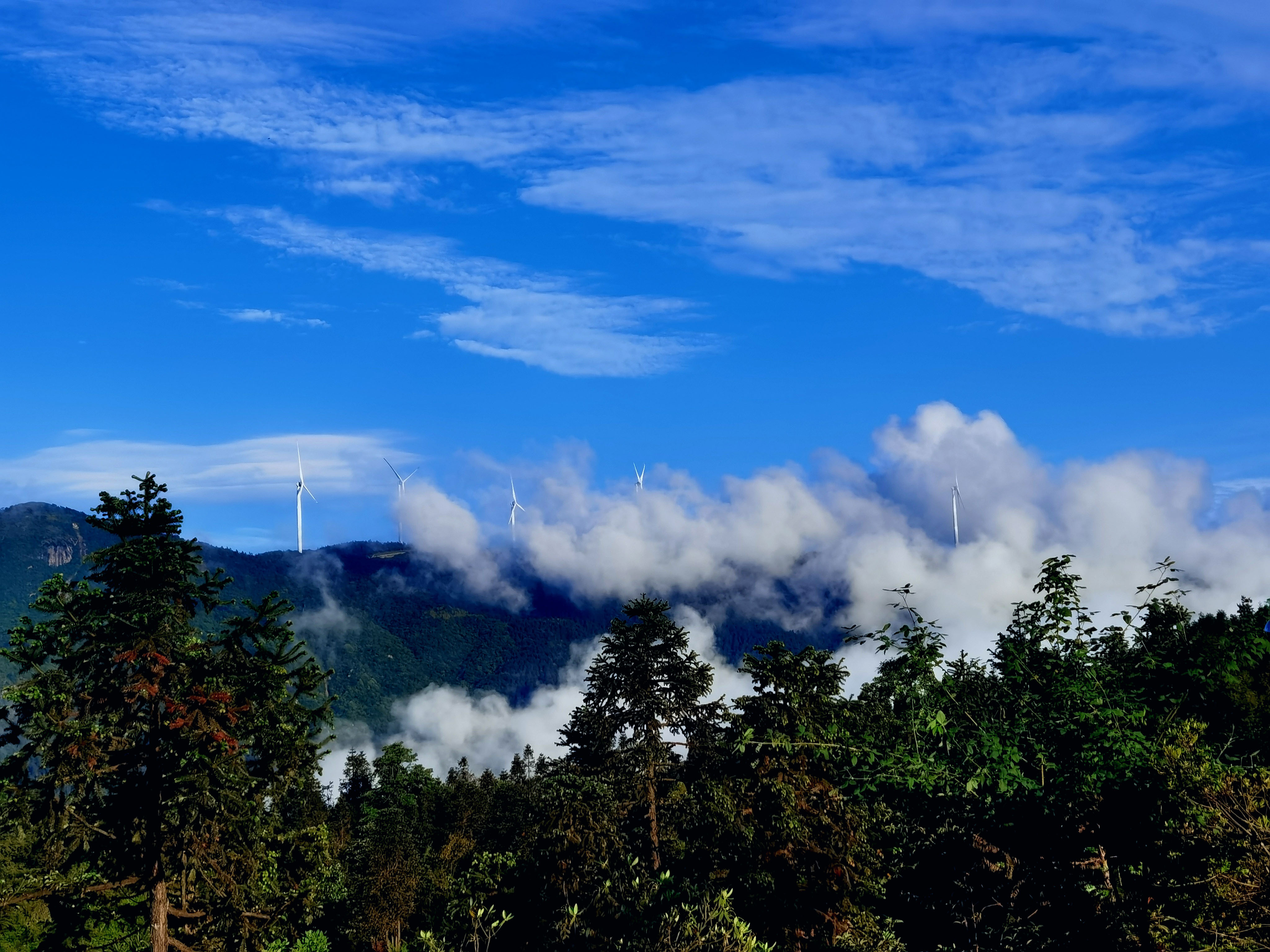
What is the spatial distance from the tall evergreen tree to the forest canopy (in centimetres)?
13

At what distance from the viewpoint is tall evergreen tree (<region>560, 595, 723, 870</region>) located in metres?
50.7

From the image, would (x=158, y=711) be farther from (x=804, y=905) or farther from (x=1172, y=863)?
(x=1172, y=863)

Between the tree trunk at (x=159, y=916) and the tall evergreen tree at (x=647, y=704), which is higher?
the tall evergreen tree at (x=647, y=704)

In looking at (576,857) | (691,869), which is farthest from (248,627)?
(691,869)

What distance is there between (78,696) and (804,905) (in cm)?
2205

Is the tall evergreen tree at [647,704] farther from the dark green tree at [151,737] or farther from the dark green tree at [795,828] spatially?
the dark green tree at [151,737]

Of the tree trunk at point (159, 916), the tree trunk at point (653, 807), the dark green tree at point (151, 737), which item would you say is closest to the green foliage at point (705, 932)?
the dark green tree at point (151, 737)

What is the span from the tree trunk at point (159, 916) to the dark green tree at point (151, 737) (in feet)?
0.14

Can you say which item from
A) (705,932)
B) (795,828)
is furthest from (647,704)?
(705,932)

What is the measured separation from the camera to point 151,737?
30.4 m

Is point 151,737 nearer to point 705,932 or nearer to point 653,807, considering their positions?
point 705,932

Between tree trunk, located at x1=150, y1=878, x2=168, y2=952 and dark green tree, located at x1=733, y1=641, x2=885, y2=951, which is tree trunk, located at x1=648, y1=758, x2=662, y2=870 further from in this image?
tree trunk, located at x1=150, y1=878, x2=168, y2=952

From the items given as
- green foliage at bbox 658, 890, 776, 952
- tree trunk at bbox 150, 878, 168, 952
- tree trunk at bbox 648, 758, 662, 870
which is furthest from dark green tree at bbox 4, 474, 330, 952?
tree trunk at bbox 648, 758, 662, 870

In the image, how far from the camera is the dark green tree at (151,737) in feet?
94.2
